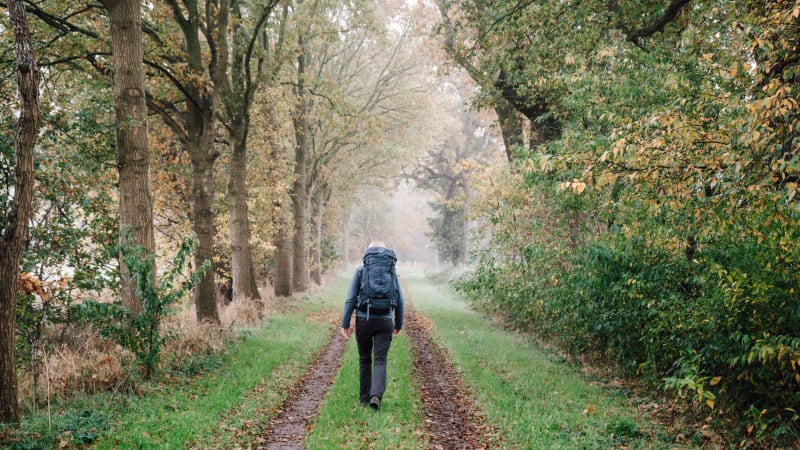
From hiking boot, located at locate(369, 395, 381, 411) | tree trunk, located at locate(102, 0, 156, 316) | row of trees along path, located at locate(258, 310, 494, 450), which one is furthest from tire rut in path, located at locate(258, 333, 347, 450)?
tree trunk, located at locate(102, 0, 156, 316)

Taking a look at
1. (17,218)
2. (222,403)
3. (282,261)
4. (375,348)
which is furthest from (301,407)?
(282,261)

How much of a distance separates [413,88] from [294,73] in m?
8.88

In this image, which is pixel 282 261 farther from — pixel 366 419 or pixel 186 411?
pixel 366 419

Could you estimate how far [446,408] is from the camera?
23.7 ft

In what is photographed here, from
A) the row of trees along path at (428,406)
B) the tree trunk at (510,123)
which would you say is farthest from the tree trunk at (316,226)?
the row of trees along path at (428,406)

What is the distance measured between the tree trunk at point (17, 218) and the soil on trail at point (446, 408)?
4.79 meters

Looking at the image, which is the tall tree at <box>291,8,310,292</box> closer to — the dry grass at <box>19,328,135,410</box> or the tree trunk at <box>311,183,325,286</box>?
the tree trunk at <box>311,183,325,286</box>

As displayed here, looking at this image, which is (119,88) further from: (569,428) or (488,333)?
(488,333)

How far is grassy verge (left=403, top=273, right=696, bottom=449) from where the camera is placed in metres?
5.88

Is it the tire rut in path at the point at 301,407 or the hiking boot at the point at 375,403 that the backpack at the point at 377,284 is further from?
the tire rut in path at the point at 301,407

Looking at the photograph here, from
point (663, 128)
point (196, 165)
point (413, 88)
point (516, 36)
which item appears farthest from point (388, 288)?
point (413, 88)

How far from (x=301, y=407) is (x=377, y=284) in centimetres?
225

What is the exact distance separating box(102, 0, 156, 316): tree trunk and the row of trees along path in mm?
3355

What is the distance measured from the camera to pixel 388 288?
6918mm
